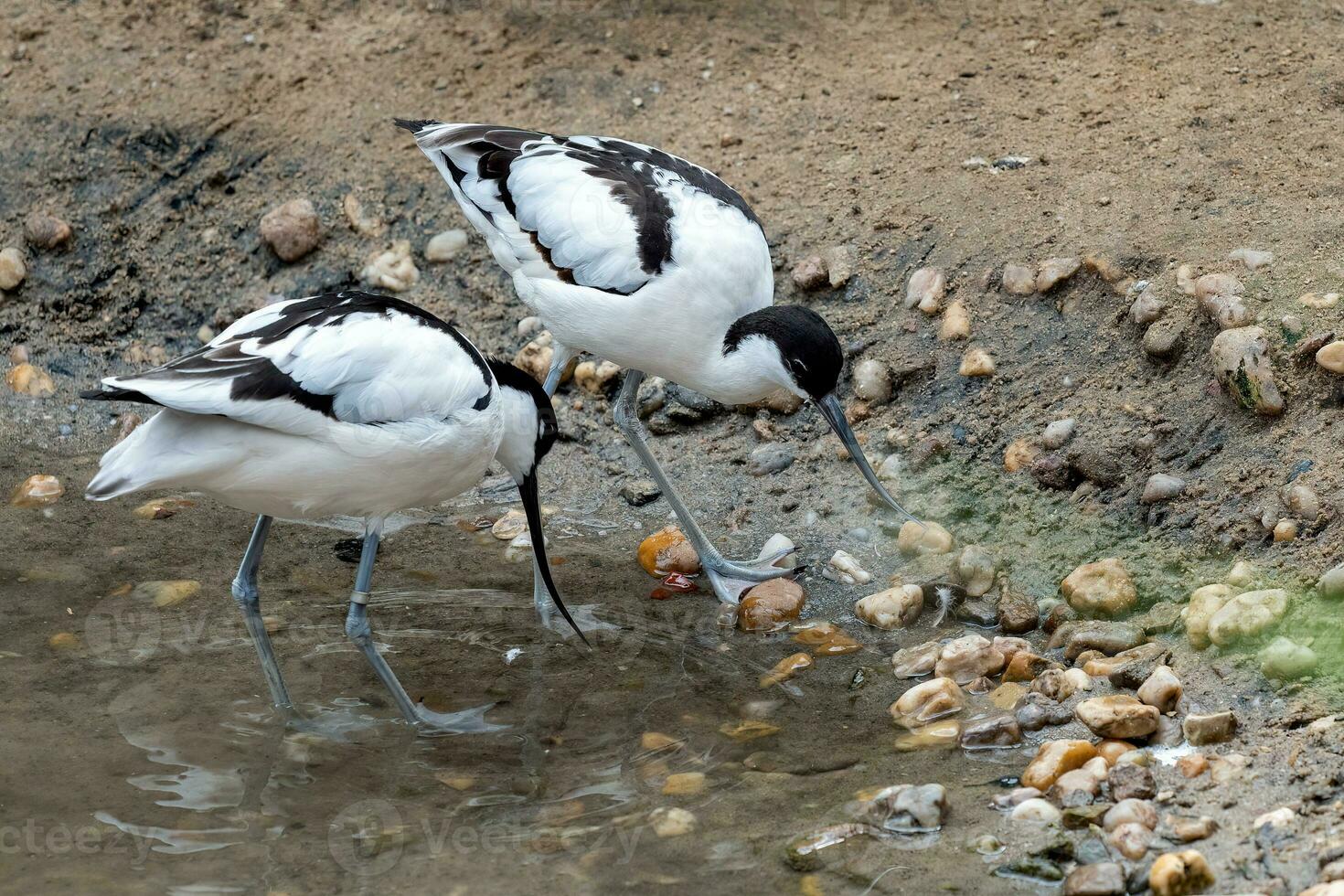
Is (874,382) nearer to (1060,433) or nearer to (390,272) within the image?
(1060,433)

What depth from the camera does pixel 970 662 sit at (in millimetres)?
3689

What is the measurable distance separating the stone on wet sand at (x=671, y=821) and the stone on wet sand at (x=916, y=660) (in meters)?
0.87

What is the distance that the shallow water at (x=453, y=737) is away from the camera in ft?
9.84

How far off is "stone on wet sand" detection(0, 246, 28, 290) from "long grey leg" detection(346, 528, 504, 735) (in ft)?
8.53

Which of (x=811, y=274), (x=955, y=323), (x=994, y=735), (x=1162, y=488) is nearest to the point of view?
(x=994, y=735)

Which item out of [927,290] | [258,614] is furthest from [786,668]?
[927,290]

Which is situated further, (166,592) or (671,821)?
(166,592)

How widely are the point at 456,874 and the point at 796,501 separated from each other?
2.00 m

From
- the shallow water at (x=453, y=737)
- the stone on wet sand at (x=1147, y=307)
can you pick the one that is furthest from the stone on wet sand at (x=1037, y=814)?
the stone on wet sand at (x=1147, y=307)

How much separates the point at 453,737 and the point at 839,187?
2629mm

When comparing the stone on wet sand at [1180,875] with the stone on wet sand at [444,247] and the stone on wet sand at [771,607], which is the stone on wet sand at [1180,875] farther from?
the stone on wet sand at [444,247]

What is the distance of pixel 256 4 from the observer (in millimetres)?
6246

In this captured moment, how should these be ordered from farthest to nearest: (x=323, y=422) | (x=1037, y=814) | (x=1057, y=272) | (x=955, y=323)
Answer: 1. (x=955, y=323)
2. (x=1057, y=272)
3. (x=323, y=422)
4. (x=1037, y=814)

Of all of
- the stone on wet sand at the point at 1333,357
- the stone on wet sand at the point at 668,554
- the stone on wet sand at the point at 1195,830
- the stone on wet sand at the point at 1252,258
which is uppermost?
the stone on wet sand at the point at 1252,258
